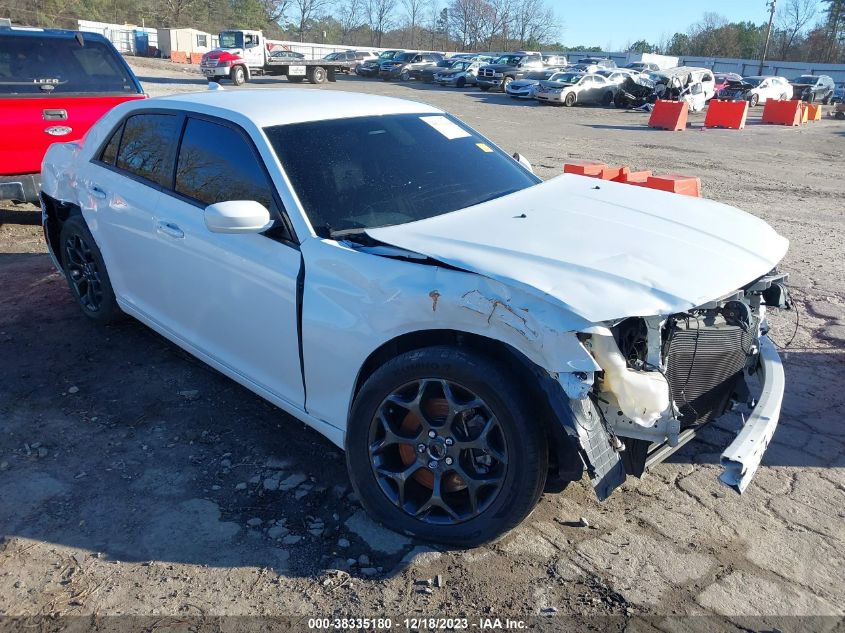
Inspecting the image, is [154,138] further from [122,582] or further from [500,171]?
[122,582]

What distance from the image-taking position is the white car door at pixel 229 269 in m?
3.20

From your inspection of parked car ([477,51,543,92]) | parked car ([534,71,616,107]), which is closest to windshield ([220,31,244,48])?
parked car ([477,51,543,92])

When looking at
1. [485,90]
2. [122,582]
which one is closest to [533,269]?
[122,582]

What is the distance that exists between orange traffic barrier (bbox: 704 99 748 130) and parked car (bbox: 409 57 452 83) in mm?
19404

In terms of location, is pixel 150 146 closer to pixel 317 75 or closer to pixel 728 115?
pixel 728 115

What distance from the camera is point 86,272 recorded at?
4.96 meters

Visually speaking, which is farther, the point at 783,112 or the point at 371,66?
the point at 371,66

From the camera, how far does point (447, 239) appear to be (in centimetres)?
291

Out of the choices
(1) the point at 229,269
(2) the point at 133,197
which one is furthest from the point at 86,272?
(1) the point at 229,269

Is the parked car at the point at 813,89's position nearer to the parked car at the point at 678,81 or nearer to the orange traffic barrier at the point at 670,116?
the parked car at the point at 678,81

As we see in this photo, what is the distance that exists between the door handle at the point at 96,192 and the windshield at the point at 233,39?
30.9 metres

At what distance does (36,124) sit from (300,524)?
5.73m

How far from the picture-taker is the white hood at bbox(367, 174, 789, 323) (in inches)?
97.5

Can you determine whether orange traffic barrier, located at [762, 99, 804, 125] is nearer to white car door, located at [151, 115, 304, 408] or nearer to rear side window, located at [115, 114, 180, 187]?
rear side window, located at [115, 114, 180, 187]
